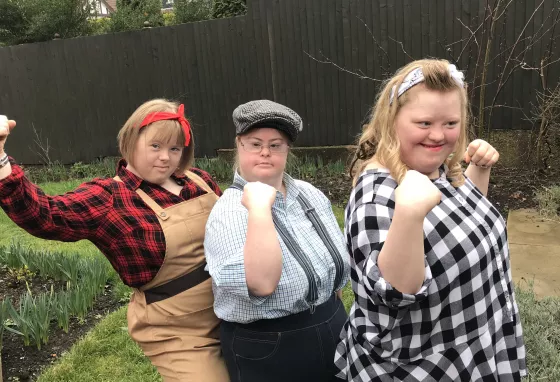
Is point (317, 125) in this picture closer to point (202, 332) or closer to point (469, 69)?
point (469, 69)

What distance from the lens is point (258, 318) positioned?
1.54 m

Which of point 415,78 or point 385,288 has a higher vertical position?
point 415,78

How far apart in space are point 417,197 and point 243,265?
549mm

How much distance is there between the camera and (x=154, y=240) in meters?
1.79

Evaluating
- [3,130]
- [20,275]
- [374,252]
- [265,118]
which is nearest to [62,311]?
[20,275]

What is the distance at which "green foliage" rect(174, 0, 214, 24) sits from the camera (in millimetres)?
11273

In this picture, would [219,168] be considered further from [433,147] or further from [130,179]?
[433,147]

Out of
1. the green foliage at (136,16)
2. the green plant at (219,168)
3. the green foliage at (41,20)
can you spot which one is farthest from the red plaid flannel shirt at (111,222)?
the green foliage at (41,20)

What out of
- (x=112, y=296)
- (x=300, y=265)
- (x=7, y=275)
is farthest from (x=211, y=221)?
(x=7, y=275)

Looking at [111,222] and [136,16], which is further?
[136,16]

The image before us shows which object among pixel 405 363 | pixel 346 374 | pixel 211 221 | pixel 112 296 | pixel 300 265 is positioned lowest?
pixel 112 296

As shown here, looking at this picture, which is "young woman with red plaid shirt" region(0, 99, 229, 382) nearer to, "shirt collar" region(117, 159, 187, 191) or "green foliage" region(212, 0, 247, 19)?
"shirt collar" region(117, 159, 187, 191)

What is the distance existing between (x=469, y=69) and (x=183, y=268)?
5463 millimetres

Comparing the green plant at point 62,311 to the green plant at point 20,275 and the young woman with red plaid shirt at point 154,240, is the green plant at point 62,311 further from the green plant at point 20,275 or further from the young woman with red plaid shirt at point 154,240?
the young woman with red plaid shirt at point 154,240
